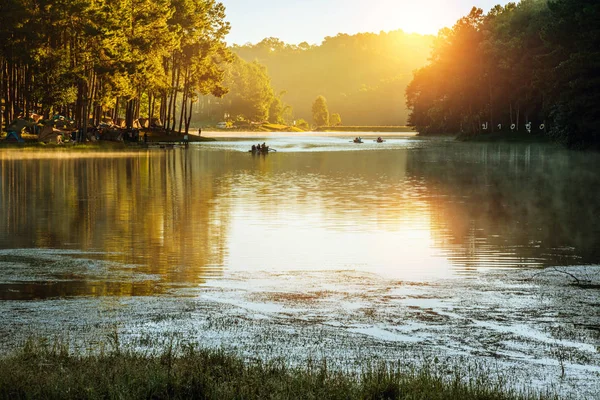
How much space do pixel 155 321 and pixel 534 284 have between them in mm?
7189

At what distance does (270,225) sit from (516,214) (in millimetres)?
8601

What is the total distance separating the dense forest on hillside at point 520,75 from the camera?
75.9 m

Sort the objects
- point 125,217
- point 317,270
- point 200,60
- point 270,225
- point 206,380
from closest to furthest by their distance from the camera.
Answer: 1. point 206,380
2. point 317,270
3. point 270,225
4. point 125,217
5. point 200,60

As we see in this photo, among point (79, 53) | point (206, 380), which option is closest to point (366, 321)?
point (206, 380)

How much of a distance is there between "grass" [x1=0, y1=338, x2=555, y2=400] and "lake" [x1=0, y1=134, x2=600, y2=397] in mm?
1046

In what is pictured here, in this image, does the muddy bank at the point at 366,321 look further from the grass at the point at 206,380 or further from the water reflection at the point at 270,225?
the water reflection at the point at 270,225

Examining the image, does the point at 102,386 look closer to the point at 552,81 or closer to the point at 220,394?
the point at 220,394

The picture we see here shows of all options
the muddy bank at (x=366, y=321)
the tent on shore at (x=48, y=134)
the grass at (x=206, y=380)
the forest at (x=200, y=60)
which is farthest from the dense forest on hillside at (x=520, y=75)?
the grass at (x=206, y=380)

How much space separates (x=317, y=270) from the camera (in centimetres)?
1723

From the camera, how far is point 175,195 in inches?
1348

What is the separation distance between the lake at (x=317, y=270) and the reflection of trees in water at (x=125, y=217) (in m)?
0.09

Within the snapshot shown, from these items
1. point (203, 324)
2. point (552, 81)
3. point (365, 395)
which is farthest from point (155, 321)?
point (552, 81)

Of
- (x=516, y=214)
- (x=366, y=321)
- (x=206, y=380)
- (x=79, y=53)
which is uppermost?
(x=79, y=53)

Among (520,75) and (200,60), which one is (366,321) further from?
(200,60)
